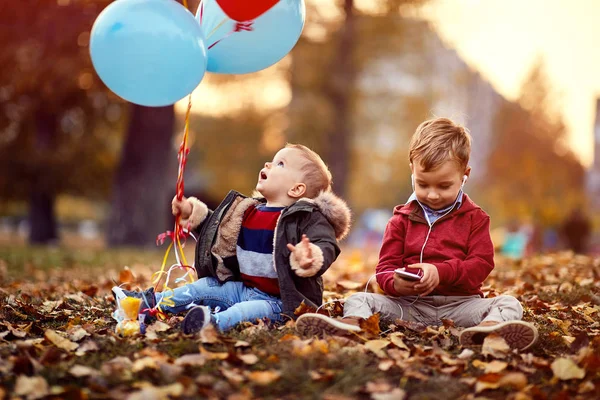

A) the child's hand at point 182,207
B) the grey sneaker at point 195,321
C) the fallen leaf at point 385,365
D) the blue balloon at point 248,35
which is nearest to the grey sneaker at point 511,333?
the fallen leaf at point 385,365

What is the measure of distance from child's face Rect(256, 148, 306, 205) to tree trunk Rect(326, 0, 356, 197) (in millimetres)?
14970

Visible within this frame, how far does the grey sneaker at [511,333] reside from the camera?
321cm

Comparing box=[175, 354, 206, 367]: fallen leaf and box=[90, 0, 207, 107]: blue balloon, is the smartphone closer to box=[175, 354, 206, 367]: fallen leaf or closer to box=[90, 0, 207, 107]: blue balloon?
box=[175, 354, 206, 367]: fallen leaf

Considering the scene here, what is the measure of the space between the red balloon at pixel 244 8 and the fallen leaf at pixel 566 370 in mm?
2485

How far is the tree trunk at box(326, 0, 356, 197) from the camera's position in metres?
18.6

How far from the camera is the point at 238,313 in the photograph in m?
3.60

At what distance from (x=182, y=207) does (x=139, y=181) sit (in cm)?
916

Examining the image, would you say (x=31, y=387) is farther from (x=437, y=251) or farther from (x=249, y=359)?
(x=437, y=251)

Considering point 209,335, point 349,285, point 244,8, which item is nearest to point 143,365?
point 209,335

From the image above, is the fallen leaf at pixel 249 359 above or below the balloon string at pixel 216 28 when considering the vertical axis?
below

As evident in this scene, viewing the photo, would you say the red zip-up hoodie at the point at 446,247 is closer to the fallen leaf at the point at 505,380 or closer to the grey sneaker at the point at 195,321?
the fallen leaf at the point at 505,380

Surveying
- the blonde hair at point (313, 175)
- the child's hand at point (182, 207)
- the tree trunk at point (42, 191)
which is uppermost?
the blonde hair at point (313, 175)

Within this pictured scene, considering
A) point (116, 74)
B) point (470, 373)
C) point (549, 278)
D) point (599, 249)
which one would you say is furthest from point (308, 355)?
point (599, 249)

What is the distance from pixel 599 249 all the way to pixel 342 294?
23241mm
